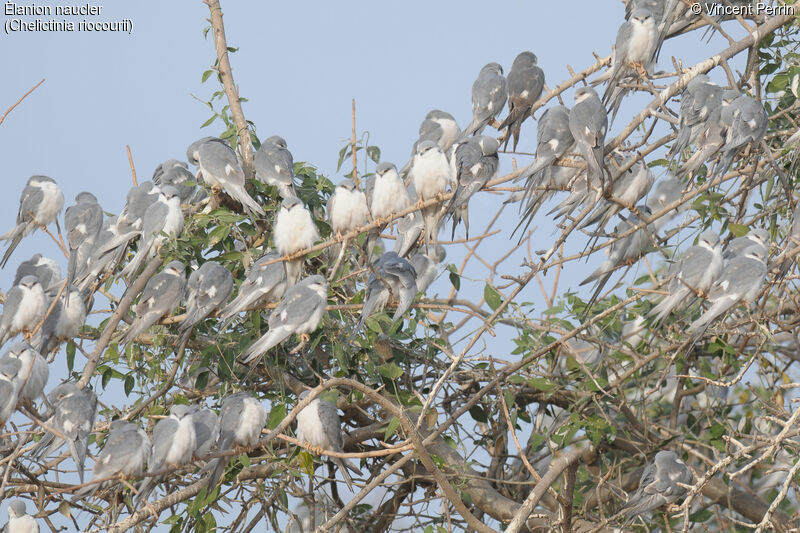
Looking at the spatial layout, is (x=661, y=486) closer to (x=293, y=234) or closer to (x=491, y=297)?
(x=491, y=297)

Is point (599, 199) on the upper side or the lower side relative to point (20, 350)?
upper

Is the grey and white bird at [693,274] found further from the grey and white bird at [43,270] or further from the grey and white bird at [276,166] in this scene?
the grey and white bird at [43,270]

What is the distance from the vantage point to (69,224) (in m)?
5.62

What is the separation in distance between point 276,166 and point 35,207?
174 cm

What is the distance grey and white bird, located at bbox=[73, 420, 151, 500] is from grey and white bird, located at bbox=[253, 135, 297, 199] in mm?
1545

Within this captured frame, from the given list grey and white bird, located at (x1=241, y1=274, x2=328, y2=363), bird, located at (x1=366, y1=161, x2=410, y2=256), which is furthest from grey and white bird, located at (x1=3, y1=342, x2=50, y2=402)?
bird, located at (x1=366, y1=161, x2=410, y2=256)

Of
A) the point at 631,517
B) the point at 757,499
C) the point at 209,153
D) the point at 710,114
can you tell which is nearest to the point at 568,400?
the point at 631,517

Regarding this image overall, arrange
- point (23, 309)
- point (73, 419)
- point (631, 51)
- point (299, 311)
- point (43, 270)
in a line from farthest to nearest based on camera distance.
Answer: point (43, 270) → point (631, 51) → point (23, 309) → point (299, 311) → point (73, 419)

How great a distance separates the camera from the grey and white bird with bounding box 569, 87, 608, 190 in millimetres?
4508

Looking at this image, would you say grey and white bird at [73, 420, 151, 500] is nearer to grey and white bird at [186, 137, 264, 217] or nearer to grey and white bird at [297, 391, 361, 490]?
grey and white bird at [297, 391, 361, 490]

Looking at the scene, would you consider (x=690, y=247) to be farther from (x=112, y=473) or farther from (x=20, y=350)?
(x=20, y=350)

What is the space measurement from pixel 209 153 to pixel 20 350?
1435 mm

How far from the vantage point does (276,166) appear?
5.21 metres

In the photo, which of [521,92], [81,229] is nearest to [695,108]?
[521,92]
